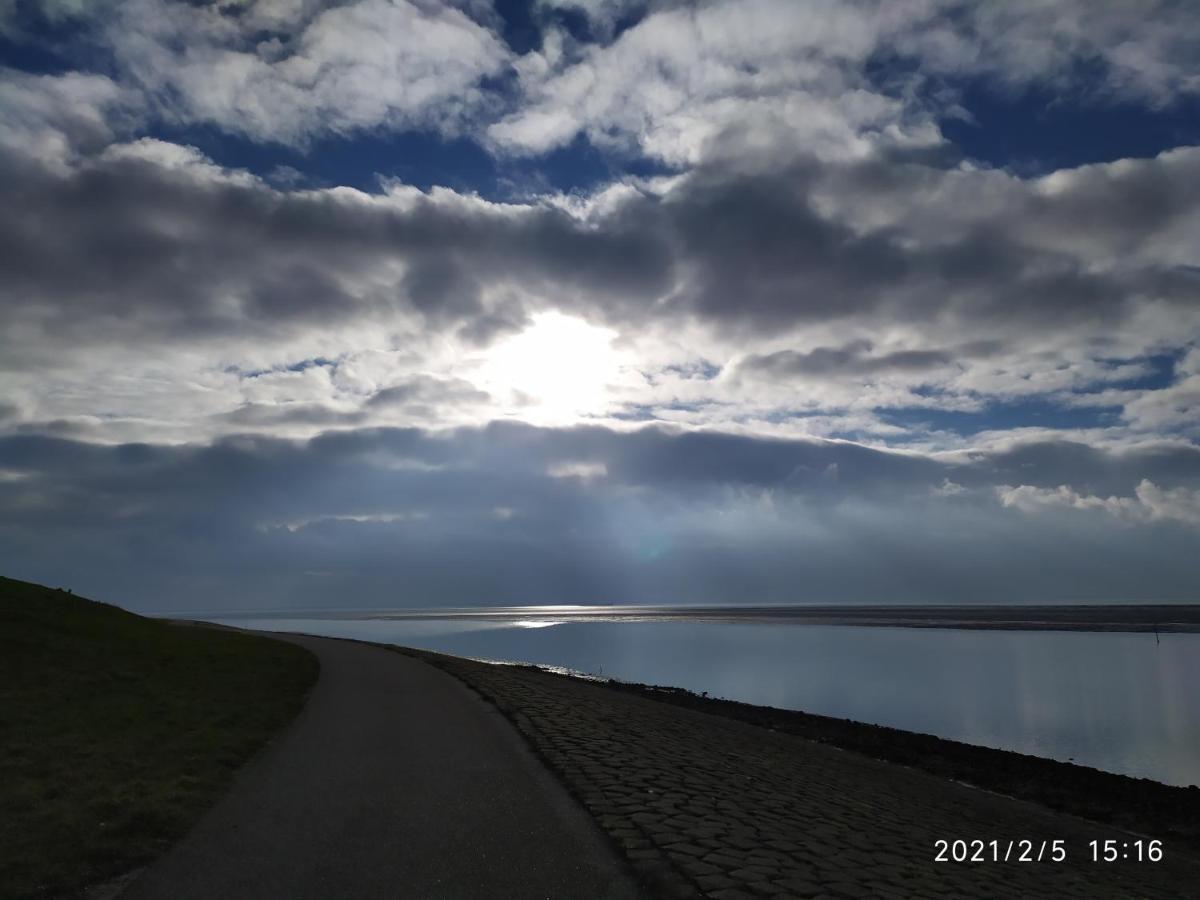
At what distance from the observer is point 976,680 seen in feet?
162

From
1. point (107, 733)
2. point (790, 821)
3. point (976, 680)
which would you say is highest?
point (107, 733)

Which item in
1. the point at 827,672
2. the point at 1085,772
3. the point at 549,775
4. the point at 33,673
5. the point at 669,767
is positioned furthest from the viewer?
the point at 827,672

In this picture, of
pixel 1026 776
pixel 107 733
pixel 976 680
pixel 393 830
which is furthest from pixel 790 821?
pixel 976 680

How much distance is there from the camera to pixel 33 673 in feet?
69.4

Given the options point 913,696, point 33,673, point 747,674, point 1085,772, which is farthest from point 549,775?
point 747,674

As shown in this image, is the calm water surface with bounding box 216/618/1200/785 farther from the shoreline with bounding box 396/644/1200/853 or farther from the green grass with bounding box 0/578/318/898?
the green grass with bounding box 0/578/318/898

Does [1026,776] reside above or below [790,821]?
below

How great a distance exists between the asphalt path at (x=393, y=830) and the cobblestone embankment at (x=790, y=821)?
793 mm

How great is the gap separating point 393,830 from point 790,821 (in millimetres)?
6096

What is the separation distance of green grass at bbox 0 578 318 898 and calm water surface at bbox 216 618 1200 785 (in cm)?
2767

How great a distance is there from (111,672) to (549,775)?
1843cm

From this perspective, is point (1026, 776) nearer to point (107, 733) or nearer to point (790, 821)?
point (790, 821)

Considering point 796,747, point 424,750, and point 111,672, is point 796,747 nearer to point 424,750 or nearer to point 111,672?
point 424,750

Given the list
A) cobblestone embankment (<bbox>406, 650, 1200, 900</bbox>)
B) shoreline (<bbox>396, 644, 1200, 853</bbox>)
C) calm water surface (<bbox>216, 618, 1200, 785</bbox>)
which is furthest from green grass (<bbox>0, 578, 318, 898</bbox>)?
calm water surface (<bbox>216, 618, 1200, 785</bbox>)
